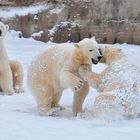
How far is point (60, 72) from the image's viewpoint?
16.7ft

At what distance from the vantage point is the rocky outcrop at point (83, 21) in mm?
11967

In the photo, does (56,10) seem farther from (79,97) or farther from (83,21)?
(79,97)

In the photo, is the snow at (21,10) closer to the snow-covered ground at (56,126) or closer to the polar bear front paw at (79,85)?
the snow-covered ground at (56,126)

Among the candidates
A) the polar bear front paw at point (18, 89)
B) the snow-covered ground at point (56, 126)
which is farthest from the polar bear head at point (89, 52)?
the polar bear front paw at point (18, 89)

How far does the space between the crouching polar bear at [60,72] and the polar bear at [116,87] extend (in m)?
0.13

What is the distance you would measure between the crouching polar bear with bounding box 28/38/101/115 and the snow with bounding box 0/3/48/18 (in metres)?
7.32

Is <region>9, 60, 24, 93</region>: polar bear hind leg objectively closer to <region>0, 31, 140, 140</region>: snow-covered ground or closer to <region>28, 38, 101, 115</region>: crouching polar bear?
<region>0, 31, 140, 140</region>: snow-covered ground

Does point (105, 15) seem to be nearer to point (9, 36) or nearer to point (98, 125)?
point (9, 36)

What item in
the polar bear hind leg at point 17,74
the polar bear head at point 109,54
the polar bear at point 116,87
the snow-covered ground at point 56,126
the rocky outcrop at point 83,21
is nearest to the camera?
the snow-covered ground at point 56,126

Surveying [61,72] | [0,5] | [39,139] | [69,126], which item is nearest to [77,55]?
[61,72]

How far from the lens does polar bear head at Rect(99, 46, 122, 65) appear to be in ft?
17.1

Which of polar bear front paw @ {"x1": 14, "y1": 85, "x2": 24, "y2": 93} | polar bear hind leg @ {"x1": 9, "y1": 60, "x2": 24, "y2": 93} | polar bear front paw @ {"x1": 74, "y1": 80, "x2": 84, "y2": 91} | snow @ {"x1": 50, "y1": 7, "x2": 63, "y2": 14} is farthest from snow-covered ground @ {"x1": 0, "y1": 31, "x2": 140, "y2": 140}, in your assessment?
snow @ {"x1": 50, "y1": 7, "x2": 63, "y2": 14}

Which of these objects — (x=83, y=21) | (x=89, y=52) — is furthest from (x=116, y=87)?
(x=83, y=21)

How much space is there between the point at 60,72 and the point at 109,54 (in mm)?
626
